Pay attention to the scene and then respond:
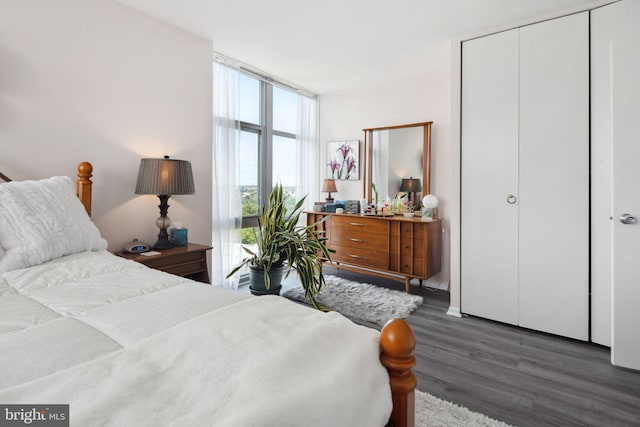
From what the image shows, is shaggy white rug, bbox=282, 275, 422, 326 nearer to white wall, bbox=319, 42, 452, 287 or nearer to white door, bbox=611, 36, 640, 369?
white wall, bbox=319, 42, 452, 287

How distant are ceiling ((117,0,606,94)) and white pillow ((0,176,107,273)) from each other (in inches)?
66.5

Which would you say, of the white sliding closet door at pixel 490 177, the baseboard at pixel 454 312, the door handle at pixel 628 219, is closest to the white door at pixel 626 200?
the door handle at pixel 628 219

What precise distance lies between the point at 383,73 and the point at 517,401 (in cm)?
345

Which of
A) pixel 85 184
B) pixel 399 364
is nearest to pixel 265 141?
pixel 85 184

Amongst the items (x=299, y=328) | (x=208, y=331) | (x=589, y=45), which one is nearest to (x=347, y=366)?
(x=299, y=328)

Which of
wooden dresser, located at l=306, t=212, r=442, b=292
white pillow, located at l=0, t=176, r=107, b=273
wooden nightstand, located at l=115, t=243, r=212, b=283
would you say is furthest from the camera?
wooden dresser, located at l=306, t=212, r=442, b=292

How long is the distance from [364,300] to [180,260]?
178 centimetres

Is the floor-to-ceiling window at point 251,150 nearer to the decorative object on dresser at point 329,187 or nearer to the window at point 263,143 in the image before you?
the window at point 263,143

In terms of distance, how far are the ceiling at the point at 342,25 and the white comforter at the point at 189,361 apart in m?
2.37

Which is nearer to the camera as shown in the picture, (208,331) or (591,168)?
(208,331)

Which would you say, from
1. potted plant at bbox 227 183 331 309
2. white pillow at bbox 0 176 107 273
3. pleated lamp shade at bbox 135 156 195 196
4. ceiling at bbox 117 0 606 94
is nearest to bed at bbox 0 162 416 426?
white pillow at bbox 0 176 107 273

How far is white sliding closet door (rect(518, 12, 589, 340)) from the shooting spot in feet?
8.14

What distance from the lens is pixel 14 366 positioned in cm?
69

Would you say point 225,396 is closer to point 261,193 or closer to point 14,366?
point 14,366
